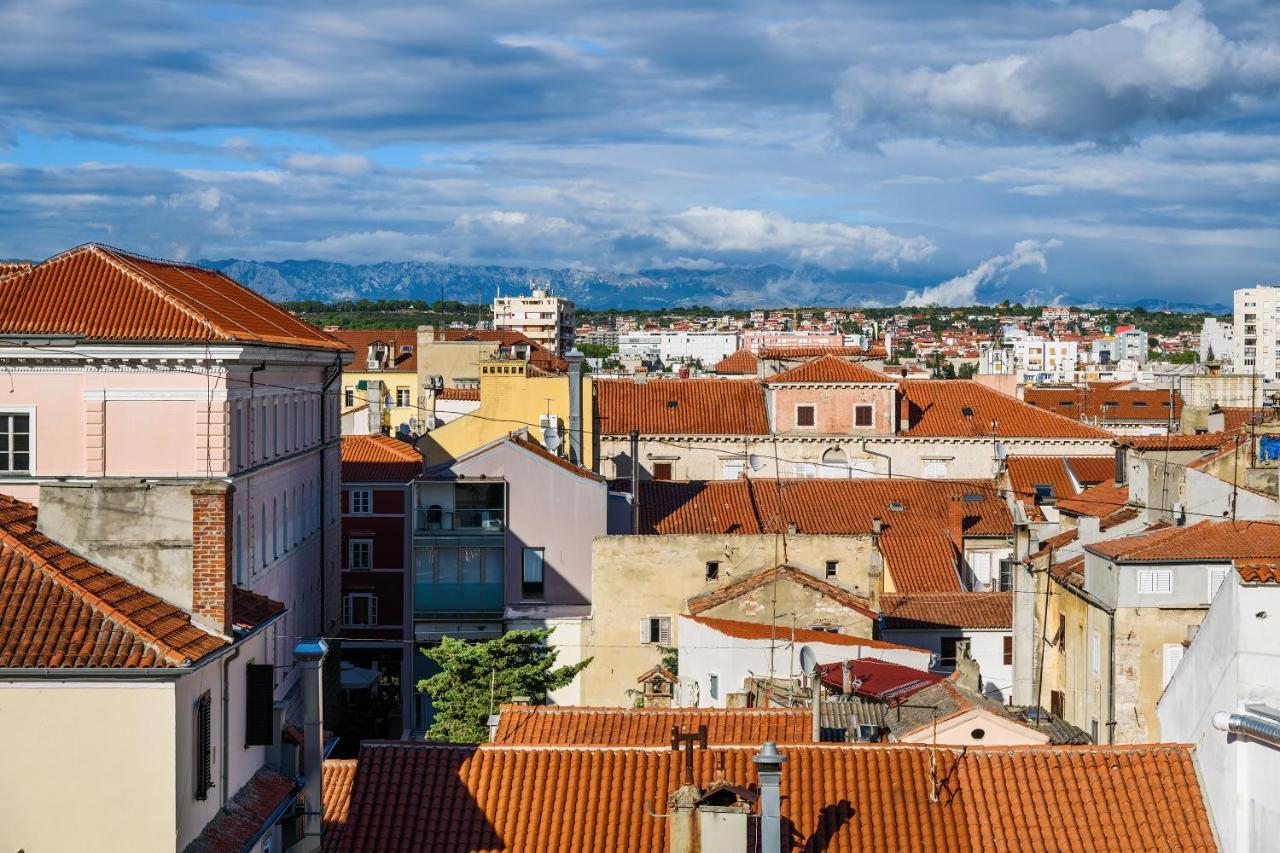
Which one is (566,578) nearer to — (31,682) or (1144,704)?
(1144,704)

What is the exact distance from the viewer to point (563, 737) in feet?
74.8

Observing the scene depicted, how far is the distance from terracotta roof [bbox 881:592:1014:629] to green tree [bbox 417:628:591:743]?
904 cm

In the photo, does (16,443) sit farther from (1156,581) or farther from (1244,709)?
(1244,709)

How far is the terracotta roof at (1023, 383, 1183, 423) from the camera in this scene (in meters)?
99.4

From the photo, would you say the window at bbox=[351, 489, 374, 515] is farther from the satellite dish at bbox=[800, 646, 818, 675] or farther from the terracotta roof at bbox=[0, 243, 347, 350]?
the satellite dish at bbox=[800, 646, 818, 675]

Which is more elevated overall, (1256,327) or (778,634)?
(1256,327)

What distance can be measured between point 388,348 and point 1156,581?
89.4 m

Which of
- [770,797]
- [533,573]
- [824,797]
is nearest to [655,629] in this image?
[533,573]

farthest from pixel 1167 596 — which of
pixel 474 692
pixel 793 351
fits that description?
pixel 793 351

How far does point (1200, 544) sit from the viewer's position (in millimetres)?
28750

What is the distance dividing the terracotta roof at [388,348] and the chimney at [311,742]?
288 feet

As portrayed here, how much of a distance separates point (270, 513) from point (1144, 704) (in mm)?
21347

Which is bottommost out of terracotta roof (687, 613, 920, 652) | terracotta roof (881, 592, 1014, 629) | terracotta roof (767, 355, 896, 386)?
terracotta roof (881, 592, 1014, 629)

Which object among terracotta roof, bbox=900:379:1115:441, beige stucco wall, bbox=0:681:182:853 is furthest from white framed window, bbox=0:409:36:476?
terracotta roof, bbox=900:379:1115:441
